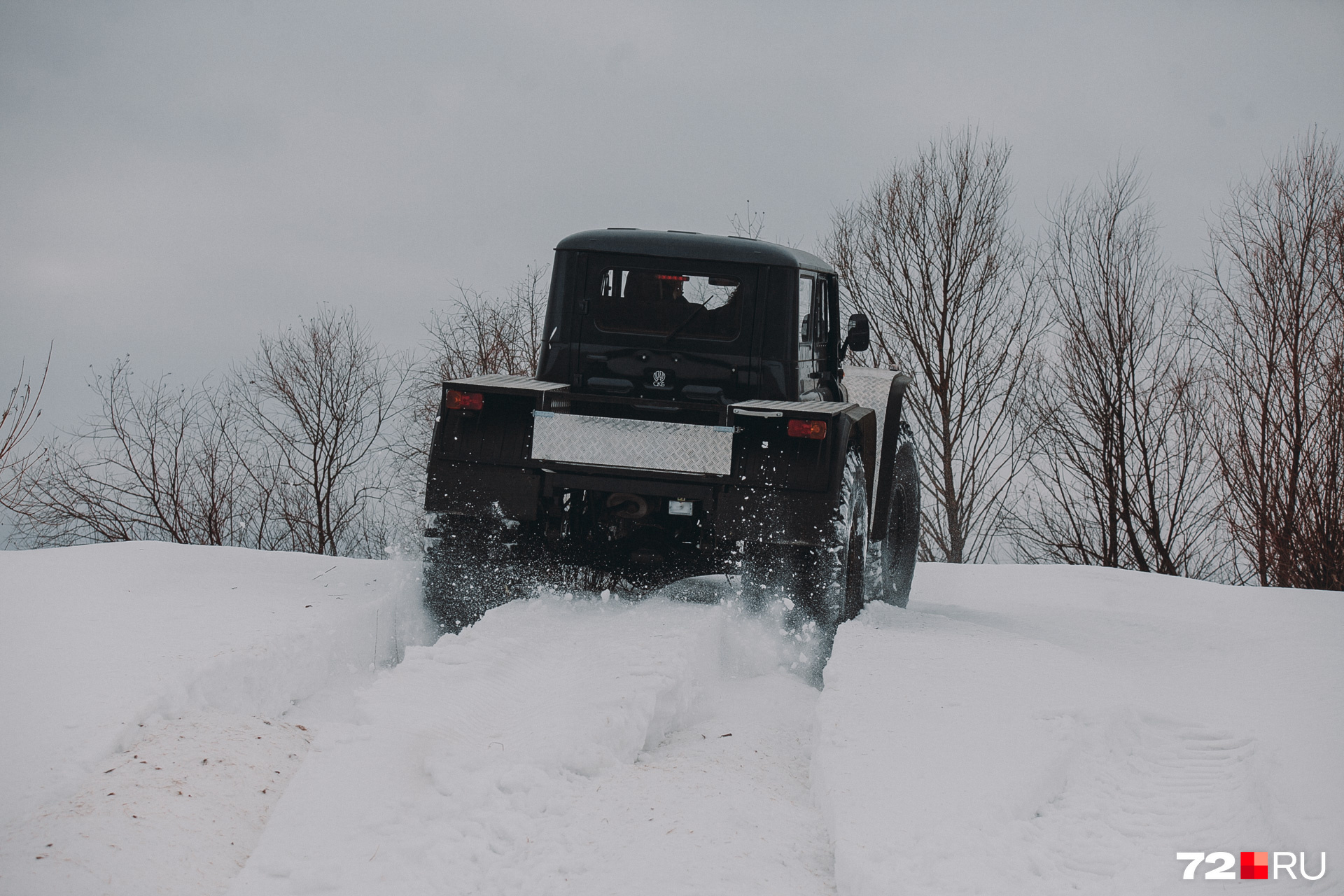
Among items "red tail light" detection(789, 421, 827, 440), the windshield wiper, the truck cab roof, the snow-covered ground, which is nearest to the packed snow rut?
the snow-covered ground

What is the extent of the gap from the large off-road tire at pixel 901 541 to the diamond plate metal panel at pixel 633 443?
2.48m

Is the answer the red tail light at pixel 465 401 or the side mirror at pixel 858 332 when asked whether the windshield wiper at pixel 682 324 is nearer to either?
the side mirror at pixel 858 332

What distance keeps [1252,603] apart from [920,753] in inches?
209

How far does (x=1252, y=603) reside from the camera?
7926mm

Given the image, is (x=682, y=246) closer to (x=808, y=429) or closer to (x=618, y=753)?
(x=808, y=429)

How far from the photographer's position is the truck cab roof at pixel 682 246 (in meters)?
6.22

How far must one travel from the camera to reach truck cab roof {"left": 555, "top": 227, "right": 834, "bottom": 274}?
20.4 feet

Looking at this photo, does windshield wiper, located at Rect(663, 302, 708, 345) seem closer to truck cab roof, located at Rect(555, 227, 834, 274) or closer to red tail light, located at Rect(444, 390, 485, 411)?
truck cab roof, located at Rect(555, 227, 834, 274)

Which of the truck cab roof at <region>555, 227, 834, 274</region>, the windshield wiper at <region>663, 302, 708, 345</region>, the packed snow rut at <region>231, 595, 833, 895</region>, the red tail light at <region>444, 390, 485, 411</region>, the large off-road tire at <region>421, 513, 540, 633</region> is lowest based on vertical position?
the packed snow rut at <region>231, 595, 833, 895</region>

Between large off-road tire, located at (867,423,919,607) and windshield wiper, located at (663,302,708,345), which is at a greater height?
windshield wiper, located at (663,302,708,345)

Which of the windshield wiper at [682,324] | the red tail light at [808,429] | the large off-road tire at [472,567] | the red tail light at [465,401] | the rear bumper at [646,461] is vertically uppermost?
the windshield wiper at [682,324]

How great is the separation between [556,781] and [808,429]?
8.73ft

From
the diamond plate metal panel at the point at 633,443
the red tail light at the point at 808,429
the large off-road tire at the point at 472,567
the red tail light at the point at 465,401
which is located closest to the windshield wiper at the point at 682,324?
the diamond plate metal panel at the point at 633,443

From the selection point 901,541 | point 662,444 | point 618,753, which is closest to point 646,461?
point 662,444
